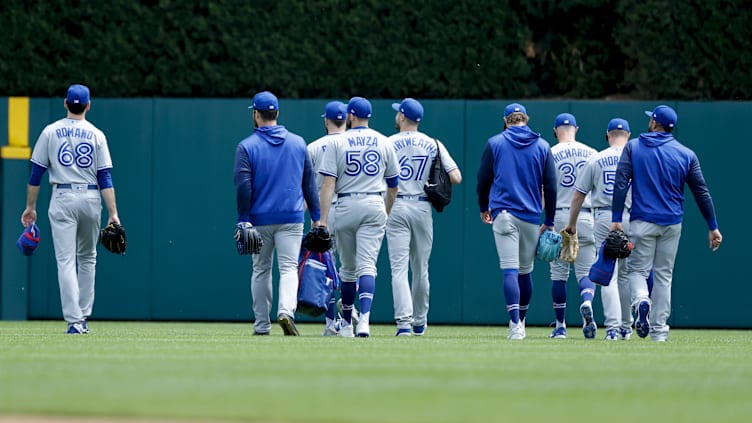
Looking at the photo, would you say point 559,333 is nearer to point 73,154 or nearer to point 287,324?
point 287,324

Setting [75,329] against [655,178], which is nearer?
[655,178]

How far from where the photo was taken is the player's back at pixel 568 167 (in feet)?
48.4

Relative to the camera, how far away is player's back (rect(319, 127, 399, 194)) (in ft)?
43.3

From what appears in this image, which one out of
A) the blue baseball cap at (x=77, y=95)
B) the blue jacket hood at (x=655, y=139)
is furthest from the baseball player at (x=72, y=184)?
the blue jacket hood at (x=655, y=139)

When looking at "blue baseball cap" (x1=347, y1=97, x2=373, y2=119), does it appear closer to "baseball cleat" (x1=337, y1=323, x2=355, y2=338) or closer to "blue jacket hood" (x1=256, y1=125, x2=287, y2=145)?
"blue jacket hood" (x1=256, y1=125, x2=287, y2=145)

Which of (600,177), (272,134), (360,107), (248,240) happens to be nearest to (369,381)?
(248,240)

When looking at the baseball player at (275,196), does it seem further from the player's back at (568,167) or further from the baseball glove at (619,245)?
the player's back at (568,167)

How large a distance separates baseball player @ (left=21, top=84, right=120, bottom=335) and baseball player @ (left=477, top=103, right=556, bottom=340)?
3601 mm

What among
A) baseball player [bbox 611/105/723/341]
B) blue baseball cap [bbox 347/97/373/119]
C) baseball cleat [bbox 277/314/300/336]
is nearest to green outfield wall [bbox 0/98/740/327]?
blue baseball cap [bbox 347/97/373/119]

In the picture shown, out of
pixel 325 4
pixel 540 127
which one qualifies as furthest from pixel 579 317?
pixel 325 4

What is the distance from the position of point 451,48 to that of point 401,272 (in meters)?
6.12

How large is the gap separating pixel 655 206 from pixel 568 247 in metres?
1.18

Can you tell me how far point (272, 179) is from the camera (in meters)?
13.1

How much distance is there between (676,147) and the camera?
516 inches
